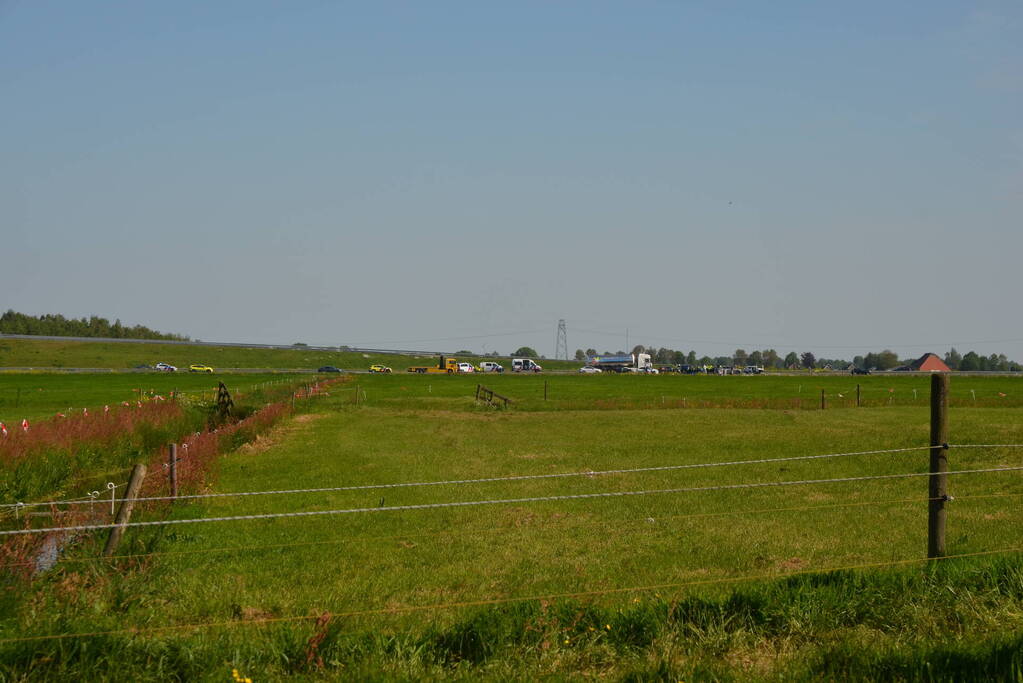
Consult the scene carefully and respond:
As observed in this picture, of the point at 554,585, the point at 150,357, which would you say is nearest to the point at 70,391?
the point at 554,585

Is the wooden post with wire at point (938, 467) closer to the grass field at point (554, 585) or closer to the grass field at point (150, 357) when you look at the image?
the grass field at point (554, 585)

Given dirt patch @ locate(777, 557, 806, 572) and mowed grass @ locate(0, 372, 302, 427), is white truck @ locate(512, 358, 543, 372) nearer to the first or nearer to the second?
mowed grass @ locate(0, 372, 302, 427)

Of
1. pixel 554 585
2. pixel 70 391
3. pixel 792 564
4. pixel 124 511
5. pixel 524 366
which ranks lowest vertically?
pixel 70 391

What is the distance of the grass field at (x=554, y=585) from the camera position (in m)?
8.03

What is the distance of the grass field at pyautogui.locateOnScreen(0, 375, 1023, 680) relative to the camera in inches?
316

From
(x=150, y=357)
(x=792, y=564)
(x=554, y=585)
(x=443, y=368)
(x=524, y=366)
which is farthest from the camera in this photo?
(x=524, y=366)

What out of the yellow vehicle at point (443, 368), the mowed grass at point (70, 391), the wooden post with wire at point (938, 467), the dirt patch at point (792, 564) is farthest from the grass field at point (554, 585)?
the yellow vehicle at point (443, 368)

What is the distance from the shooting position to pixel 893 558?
42.3 feet

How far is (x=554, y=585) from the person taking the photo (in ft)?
38.8

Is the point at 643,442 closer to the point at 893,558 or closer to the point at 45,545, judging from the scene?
the point at 893,558

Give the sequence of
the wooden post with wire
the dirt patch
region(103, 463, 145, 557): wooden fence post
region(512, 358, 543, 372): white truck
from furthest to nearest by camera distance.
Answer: region(512, 358, 543, 372): white truck < the dirt patch < region(103, 463, 145, 557): wooden fence post < the wooden post with wire

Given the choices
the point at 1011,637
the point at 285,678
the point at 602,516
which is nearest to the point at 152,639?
the point at 285,678

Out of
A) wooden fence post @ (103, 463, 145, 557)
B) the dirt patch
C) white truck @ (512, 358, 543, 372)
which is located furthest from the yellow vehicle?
wooden fence post @ (103, 463, 145, 557)

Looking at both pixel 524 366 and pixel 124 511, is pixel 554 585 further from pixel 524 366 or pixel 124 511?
pixel 524 366
